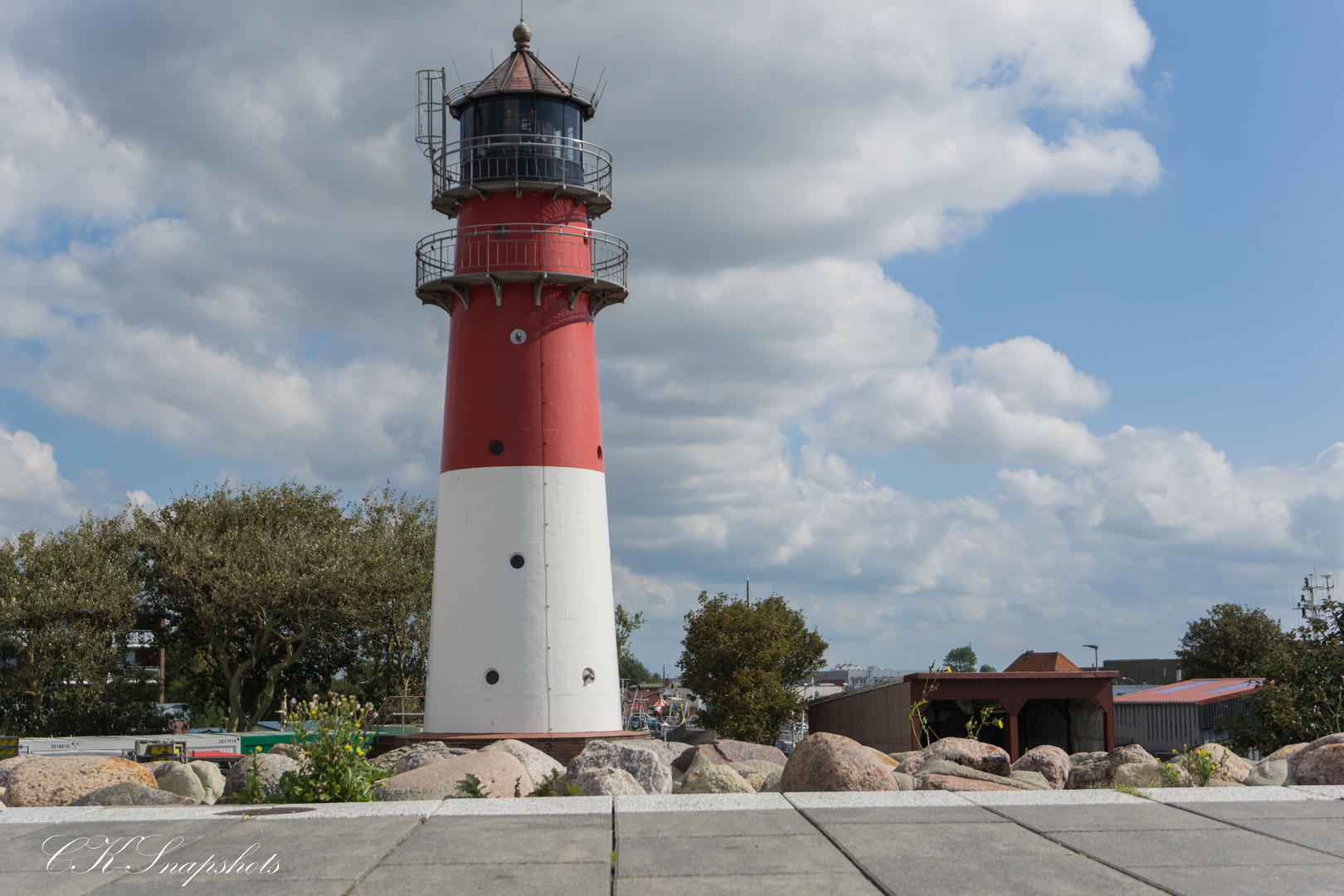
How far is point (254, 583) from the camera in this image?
36188 mm

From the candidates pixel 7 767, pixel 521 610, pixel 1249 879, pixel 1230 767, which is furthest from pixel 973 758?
pixel 7 767

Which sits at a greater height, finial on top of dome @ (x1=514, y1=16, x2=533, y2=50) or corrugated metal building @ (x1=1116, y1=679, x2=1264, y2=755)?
finial on top of dome @ (x1=514, y1=16, x2=533, y2=50)

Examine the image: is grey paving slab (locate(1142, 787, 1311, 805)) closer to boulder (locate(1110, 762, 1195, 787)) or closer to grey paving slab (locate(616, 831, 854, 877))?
boulder (locate(1110, 762, 1195, 787))

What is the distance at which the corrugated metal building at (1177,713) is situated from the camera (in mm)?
41344

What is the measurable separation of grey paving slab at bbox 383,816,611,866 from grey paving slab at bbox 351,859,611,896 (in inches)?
6.0

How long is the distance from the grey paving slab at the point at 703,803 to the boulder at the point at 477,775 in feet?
7.81

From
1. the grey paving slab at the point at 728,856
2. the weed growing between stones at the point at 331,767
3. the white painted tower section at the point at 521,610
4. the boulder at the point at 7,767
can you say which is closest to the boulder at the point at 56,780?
the boulder at the point at 7,767

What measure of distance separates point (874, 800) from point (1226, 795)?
10.7 ft

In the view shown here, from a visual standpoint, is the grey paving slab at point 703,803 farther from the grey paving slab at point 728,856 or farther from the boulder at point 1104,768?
the boulder at point 1104,768

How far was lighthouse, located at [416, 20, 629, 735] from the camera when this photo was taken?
882 inches

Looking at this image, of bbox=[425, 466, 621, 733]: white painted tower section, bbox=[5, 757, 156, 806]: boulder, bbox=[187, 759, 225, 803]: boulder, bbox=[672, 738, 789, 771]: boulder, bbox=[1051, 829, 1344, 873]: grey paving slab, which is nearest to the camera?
bbox=[1051, 829, 1344, 873]: grey paving slab

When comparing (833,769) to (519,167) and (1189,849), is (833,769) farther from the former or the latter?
(519,167)

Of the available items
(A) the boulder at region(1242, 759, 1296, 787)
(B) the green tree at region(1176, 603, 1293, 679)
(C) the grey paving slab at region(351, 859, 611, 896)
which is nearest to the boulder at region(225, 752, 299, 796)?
(C) the grey paving slab at region(351, 859, 611, 896)

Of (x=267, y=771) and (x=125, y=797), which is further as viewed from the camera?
(x=267, y=771)
